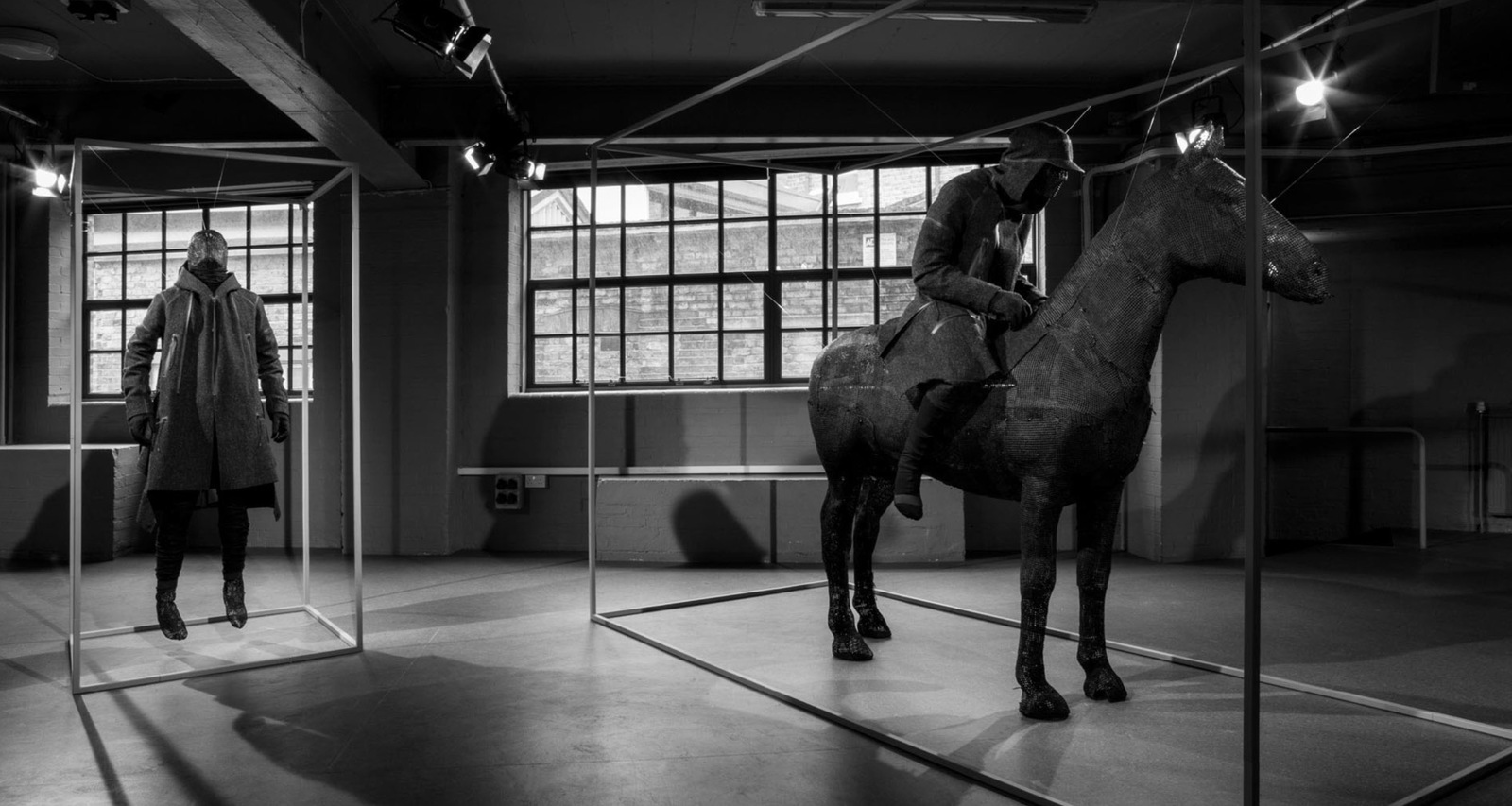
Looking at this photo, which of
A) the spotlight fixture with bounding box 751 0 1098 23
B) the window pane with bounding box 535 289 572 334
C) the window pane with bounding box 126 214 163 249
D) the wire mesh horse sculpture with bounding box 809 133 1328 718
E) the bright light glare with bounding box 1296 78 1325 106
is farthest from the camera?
the window pane with bounding box 126 214 163 249

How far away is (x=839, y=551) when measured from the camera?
4211mm

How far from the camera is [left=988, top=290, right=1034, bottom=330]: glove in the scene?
127 inches

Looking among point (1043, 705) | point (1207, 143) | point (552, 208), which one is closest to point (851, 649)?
point (1043, 705)

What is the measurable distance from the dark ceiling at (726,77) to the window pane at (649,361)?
1.68 meters

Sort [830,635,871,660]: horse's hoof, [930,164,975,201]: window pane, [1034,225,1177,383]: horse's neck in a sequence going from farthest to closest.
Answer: [930,164,975,201]: window pane < [830,635,871,660]: horse's hoof < [1034,225,1177,383]: horse's neck

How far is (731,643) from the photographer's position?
14.3 ft

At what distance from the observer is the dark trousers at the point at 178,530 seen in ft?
13.7

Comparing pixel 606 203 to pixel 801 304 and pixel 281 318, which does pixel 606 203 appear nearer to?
pixel 801 304

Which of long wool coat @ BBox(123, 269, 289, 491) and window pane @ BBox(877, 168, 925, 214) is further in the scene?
window pane @ BBox(877, 168, 925, 214)

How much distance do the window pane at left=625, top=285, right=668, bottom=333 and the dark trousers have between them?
3802 millimetres

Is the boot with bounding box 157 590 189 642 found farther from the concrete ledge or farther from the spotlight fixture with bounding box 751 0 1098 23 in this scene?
the spotlight fixture with bounding box 751 0 1098 23

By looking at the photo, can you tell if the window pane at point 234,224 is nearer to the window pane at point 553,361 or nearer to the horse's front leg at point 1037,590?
the window pane at point 553,361

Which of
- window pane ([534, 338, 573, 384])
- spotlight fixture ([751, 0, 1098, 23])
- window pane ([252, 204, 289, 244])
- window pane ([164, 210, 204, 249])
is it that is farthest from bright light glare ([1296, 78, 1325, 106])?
window pane ([164, 210, 204, 249])

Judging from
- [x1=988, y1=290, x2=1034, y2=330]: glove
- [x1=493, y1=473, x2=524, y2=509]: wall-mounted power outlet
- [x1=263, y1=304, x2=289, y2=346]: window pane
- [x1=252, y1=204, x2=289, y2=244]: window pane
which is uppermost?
[x1=252, y1=204, x2=289, y2=244]: window pane
